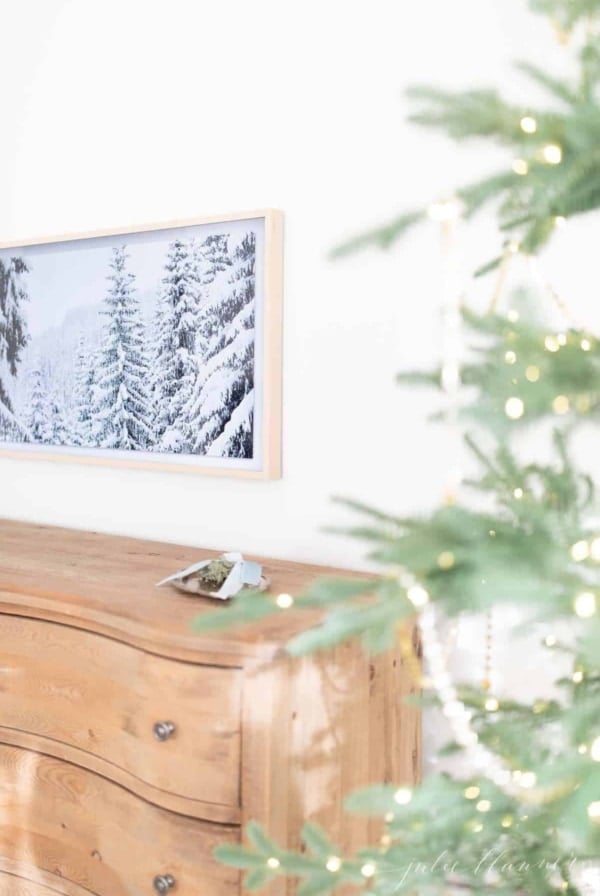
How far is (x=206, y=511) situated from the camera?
6.46 feet

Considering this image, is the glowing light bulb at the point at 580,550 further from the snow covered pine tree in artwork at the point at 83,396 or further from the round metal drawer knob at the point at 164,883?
the snow covered pine tree in artwork at the point at 83,396

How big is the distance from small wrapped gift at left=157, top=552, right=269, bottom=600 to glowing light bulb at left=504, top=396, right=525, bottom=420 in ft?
2.75

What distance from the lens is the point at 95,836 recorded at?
150cm

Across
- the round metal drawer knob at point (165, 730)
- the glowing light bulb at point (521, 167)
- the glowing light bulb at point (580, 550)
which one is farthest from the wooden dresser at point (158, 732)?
the glowing light bulb at point (521, 167)

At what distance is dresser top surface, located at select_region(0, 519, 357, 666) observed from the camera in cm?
132

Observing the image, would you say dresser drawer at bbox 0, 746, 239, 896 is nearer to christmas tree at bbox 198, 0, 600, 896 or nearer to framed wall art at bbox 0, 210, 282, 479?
christmas tree at bbox 198, 0, 600, 896

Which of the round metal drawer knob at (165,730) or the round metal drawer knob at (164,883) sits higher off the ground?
the round metal drawer knob at (165,730)

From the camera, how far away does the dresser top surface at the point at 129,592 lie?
1.32 metres

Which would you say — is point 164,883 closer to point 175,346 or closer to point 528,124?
point 175,346

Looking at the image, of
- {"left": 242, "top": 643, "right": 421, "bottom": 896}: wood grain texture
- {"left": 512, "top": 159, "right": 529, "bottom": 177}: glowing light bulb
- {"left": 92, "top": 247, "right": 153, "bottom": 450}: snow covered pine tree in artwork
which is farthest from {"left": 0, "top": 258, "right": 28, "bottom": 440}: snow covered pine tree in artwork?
{"left": 512, "top": 159, "right": 529, "bottom": 177}: glowing light bulb

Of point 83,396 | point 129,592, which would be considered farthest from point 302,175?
point 129,592

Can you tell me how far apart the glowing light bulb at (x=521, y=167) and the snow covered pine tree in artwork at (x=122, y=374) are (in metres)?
1.35

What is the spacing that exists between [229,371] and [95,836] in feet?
3.15

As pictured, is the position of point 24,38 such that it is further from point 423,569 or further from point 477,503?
point 423,569
